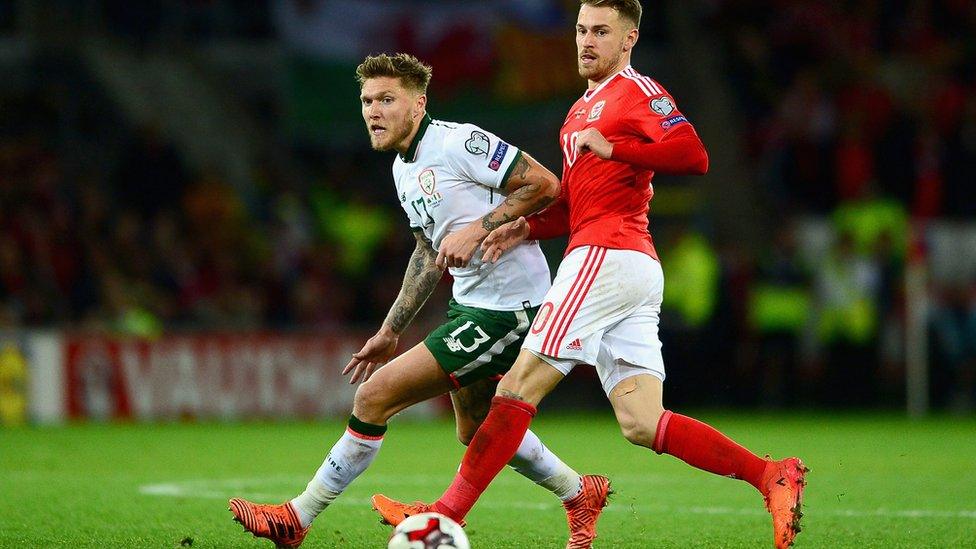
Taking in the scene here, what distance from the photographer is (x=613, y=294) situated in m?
5.80

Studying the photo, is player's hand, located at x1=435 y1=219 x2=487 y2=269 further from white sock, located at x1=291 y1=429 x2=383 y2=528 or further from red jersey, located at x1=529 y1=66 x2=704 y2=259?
white sock, located at x1=291 y1=429 x2=383 y2=528

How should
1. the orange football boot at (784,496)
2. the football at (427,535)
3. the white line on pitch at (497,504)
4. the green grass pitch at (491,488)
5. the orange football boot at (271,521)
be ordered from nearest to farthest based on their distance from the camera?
the football at (427,535) < the orange football boot at (784,496) < the orange football boot at (271,521) < the green grass pitch at (491,488) < the white line on pitch at (497,504)

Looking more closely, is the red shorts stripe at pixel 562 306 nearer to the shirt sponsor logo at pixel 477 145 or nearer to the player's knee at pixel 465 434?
the shirt sponsor logo at pixel 477 145

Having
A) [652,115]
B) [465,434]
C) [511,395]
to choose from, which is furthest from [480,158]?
[465,434]

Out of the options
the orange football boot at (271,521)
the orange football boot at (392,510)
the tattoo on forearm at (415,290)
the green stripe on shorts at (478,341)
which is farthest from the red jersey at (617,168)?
the orange football boot at (271,521)

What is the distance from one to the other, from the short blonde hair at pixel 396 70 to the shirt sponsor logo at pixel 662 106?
99cm

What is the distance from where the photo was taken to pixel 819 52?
19000 millimetres

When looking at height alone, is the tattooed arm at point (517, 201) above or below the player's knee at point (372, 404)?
above

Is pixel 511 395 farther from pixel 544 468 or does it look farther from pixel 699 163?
pixel 699 163

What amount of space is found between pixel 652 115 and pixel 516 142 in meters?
12.6

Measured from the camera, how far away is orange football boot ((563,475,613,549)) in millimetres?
6277

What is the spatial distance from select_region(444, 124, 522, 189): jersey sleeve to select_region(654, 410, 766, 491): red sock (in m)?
1.21

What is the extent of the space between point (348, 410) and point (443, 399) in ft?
3.27

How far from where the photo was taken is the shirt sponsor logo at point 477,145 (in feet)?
20.4
